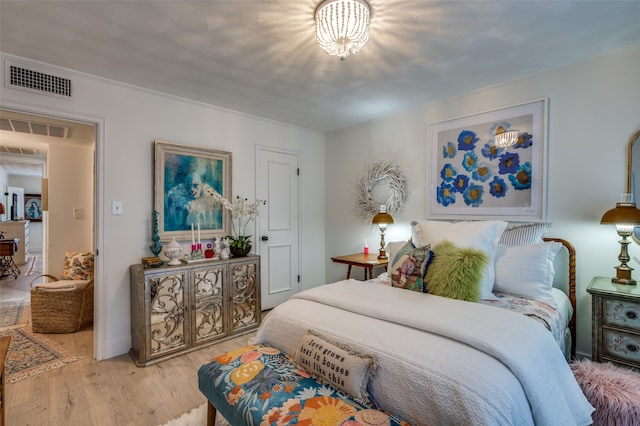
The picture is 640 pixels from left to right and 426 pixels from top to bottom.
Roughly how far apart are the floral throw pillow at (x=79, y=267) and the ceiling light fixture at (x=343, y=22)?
3.74m

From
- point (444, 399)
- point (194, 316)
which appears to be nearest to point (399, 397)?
point (444, 399)

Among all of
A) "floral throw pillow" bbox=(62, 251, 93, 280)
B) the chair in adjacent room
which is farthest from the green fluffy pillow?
"floral throw pillow" bbox=(62, 251, 93, 280)

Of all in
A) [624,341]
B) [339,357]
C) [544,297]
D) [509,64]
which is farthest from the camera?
[509,64]

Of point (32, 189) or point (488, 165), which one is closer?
point (488, 165)

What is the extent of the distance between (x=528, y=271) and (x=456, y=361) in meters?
1.29

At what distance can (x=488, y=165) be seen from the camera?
9.18 feet

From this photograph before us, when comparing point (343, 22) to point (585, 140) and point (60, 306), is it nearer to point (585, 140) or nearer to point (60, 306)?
point (585, 140)

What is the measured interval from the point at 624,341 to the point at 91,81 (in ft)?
14.1

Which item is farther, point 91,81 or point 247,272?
point 247,272

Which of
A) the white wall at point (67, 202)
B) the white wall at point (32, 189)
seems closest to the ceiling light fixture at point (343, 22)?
the white wall at point (67, 202)

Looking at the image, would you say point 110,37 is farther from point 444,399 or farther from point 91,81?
point 444,399

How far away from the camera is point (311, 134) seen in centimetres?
423

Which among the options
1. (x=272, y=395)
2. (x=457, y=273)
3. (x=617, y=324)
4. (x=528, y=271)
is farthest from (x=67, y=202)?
(x=617, y=324)

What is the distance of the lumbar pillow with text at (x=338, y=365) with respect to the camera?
4.18ft
